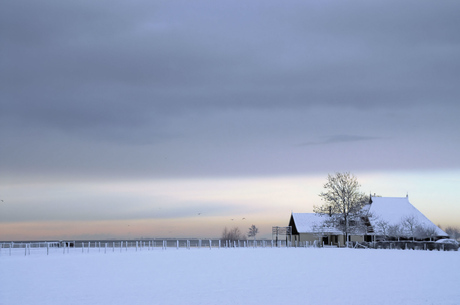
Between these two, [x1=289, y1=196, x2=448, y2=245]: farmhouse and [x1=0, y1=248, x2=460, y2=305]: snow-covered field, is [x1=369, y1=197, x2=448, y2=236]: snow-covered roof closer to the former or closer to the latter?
[x1=289, y1=196, x2=448, y2=245]: farmhouse

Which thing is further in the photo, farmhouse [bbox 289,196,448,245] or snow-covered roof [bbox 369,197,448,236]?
snow-covered roof [bbox 369,197,448,236]

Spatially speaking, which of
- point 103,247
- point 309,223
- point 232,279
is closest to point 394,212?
point 309,223

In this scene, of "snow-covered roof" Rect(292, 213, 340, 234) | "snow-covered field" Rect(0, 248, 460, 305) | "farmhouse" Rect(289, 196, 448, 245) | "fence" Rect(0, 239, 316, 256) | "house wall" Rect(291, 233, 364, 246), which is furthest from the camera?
"snow-covered roof" Rect(292, 213, 340, 234)

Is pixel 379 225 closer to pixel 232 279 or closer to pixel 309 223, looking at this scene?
pixel 309 223

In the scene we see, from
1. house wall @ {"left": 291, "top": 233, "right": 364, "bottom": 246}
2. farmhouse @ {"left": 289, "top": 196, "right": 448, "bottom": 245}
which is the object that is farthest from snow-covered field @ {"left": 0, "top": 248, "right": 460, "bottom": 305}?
house wall @ {"left": 291, "top": 233, "right": 364, "bottom": 246}

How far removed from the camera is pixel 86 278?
39094mm

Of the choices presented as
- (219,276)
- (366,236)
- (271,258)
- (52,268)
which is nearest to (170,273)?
(219,276)

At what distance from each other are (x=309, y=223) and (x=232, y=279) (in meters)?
64.9

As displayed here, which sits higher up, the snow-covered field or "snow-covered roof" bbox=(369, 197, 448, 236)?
"snow-covered roof" bbox=(369, 197, 448, 236)

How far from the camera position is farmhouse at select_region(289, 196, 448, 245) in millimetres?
89000

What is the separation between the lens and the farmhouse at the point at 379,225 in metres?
89.0

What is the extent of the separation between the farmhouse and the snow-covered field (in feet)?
105

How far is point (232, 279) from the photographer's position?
3772 centimetres

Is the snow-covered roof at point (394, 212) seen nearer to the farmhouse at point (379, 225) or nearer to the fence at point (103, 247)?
the farmhouse at point (379, 225)
